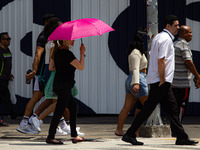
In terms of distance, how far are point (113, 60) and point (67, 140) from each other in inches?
180

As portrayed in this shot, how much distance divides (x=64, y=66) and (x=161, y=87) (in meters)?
1.37

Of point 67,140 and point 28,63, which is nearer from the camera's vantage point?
point 67,140

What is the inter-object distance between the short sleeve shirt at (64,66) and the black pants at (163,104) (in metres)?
1.10

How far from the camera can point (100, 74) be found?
12.2 meters

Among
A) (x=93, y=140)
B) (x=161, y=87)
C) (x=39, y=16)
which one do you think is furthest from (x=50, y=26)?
(x=39, y=16)

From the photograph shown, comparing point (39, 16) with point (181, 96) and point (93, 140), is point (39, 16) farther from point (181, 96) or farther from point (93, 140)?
point (181, 96)

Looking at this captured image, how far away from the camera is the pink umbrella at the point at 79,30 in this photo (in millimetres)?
6961

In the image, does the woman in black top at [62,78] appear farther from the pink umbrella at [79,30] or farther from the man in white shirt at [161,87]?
the man in white shirt at [161,87]

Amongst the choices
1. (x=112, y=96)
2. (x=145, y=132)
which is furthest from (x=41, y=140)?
(x=112, y=96)

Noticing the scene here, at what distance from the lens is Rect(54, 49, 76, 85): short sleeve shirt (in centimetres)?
714

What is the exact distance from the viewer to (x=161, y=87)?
7.03m

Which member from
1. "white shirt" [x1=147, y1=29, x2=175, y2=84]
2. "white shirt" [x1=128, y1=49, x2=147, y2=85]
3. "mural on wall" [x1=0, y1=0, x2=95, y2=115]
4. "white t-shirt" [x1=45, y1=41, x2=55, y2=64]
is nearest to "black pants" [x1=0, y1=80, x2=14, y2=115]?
"mural on wall" [x1=0, y1=0, x2=95, y2=115]

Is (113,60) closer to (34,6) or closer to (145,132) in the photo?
(34,6)

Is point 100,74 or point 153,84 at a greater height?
point 153,84
